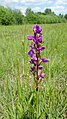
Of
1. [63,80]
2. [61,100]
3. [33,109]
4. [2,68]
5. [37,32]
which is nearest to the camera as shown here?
[37,32]

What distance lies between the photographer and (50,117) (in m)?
1.50

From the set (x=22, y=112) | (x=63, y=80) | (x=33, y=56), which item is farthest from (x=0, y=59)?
(x=33, y=56)

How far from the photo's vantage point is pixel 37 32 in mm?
1064

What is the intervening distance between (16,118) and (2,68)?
164 centimetres

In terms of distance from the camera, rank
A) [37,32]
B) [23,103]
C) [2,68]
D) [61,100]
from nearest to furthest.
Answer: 1. [37,32]
2. [23,103]
3. [61,100]
4. [2,68]

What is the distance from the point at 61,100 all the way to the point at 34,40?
89cm

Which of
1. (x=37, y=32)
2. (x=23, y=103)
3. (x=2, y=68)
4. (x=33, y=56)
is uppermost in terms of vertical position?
(x=37, y=32)

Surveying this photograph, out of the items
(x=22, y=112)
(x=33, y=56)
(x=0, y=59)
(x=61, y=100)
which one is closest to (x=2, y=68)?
(x=0, y=59)

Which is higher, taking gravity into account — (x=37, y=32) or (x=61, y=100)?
(x=37, y=32)

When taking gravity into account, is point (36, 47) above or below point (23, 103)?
above

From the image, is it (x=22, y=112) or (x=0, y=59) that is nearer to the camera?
(x=22, y=112)

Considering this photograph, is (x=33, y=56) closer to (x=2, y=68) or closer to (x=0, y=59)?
(x=2, y=68)

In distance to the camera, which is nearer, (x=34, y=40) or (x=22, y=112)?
(x=34, y=40)

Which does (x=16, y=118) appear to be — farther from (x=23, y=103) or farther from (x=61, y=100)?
(x=61, y=100)
